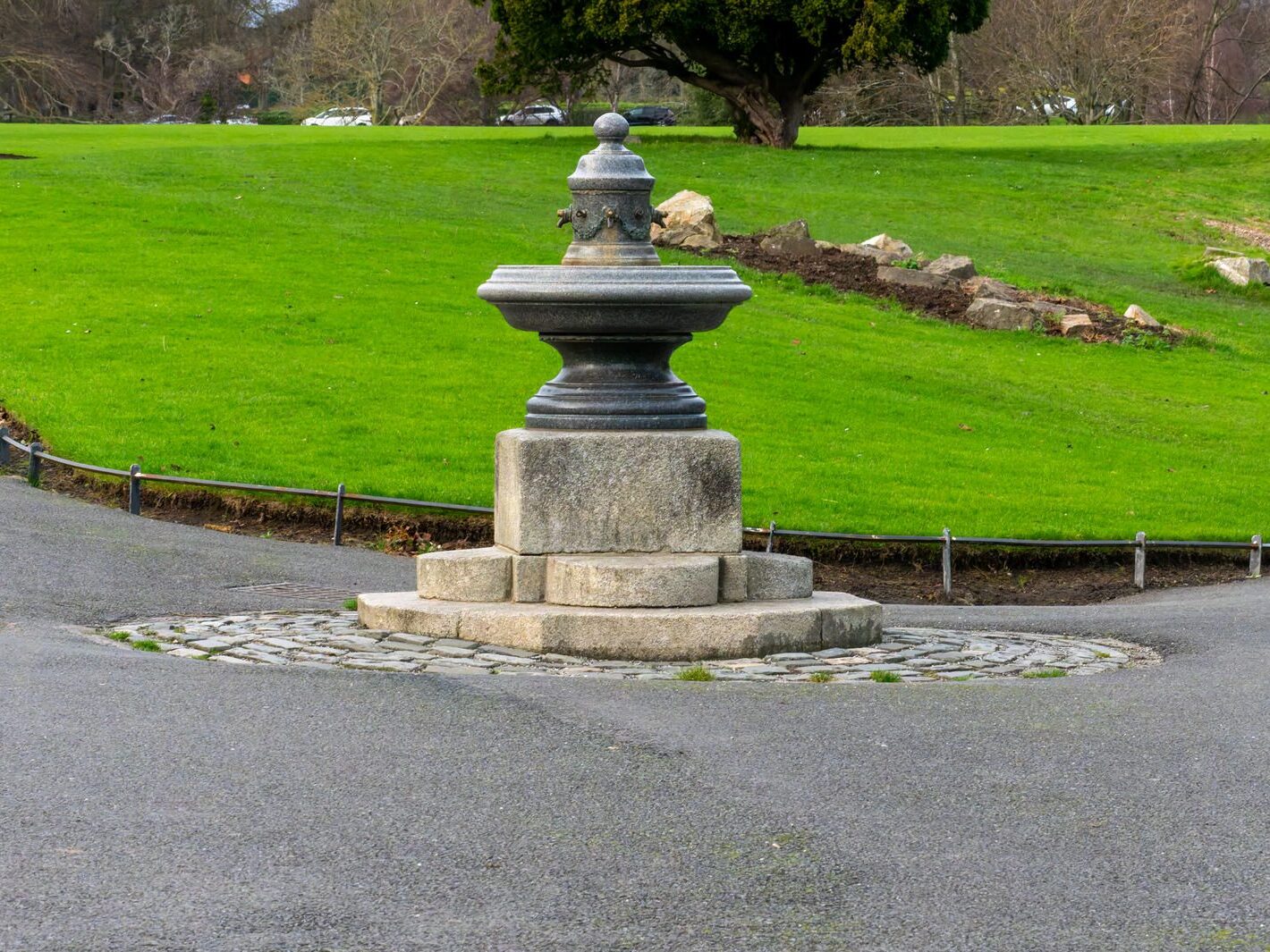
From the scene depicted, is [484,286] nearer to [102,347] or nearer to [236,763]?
[236,763]

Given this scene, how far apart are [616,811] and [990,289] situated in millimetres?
22649

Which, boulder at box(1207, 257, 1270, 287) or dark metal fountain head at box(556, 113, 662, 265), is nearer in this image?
dark metal fountain head at box(556, 113, 662, 265)

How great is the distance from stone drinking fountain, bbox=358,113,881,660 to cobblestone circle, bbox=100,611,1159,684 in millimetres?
141

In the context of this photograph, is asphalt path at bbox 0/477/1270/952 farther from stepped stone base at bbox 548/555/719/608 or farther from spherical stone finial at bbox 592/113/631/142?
spherical stone finial at bbox 592/113/631/142

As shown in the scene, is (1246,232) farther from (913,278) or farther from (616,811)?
(616,811)

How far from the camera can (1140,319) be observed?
26.2 metres

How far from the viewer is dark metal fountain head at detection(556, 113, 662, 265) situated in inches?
357

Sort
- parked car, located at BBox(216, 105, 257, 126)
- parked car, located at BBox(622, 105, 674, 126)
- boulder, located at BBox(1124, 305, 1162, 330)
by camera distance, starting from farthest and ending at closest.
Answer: parked car, located at BBox(216, 105, 257, 126) → parked car, located at BBox(622, 105, 674, 126) → boulder, located at BBox(1124, 305, 1162, 330)

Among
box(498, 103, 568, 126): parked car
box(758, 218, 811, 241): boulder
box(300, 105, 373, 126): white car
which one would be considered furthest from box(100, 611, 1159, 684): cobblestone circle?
box(300, 105, 373, 126): white car

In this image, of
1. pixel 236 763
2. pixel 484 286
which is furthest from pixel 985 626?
pixel 236 763

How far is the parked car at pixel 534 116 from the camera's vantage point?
7012 cm

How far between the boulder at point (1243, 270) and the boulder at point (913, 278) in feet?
25.1

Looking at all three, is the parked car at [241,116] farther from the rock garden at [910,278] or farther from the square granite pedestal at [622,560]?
the square granite pedestal at [622,560]

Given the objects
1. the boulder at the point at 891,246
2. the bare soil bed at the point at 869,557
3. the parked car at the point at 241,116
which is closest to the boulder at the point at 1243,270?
the boulder at the point at 891,246
